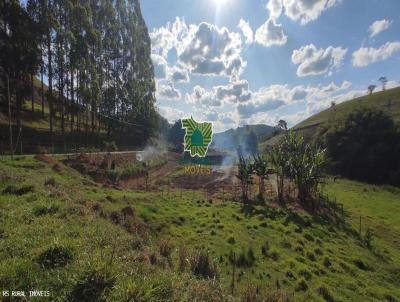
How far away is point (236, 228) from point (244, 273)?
Answer: 730 cm

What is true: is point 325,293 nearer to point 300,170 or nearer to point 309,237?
point 309,237

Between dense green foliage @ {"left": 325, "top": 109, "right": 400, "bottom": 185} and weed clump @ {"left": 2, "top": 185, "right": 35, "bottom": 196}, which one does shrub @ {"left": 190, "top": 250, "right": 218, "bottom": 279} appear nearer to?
weed clump @ {"left": 2, "top": 185, "right": 35, "bottom": 196}

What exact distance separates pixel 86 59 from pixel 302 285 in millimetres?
38934

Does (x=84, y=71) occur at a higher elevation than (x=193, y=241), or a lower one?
higher

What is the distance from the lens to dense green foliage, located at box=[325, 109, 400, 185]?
61.6 meters

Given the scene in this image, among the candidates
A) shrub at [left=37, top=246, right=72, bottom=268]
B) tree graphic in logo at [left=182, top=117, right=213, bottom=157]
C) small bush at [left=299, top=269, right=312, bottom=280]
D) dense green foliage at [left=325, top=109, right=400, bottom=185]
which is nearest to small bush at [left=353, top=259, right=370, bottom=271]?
small bush at [left=299, top=269, right=312, bottom=280]

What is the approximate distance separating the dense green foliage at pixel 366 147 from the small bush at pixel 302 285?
52868mm

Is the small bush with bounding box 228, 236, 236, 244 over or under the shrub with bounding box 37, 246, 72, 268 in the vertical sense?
under

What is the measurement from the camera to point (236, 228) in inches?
821

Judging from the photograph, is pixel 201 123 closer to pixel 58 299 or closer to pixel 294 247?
pixel 294 247

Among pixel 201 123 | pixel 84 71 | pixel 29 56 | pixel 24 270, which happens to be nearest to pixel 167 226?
pixel 201 123

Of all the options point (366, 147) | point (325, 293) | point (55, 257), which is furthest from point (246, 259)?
point (366, 147)

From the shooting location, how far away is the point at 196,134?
21.1 meters

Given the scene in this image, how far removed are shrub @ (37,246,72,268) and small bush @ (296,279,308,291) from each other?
1090cm
